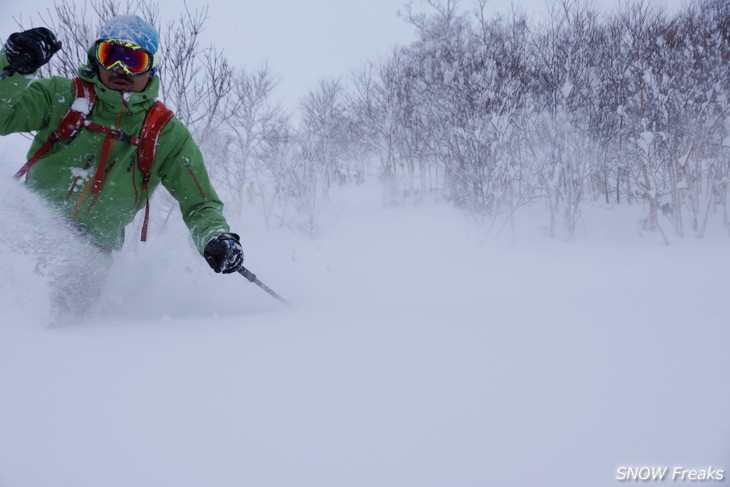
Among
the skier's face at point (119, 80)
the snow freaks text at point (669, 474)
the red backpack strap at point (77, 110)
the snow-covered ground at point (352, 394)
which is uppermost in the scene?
the skier's face at point (119, 80)

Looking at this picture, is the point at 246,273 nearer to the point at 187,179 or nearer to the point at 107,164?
the point at 187,179

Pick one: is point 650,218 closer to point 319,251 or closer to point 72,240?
point 319,251

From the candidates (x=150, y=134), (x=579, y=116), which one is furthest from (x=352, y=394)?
(x=579, y=116)

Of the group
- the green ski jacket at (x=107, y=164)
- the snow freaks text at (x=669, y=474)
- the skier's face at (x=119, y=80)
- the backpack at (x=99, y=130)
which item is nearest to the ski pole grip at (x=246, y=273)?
the green ski jacket at (x=107, y=164)

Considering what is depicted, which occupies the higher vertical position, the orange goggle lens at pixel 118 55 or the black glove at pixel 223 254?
the orange goggle lens at pixel 118 55

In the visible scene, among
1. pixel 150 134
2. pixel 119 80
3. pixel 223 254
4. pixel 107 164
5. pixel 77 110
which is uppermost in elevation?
pixel 119 80

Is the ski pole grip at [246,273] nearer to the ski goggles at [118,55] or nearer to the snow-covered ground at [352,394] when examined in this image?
the snow-covered ground at [352,394]

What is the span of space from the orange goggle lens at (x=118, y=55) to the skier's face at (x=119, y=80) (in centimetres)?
3

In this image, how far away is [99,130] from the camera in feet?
7.88

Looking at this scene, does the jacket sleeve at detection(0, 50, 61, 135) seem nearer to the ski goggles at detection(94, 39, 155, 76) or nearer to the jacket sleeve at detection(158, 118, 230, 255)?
the ski goggles at detection(94, 39, 155, 76)

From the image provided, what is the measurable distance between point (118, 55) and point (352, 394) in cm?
225

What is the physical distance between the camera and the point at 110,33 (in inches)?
89.7

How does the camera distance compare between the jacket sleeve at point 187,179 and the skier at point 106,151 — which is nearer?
the skier at point 106,151

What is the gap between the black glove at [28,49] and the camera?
76.4 inches
